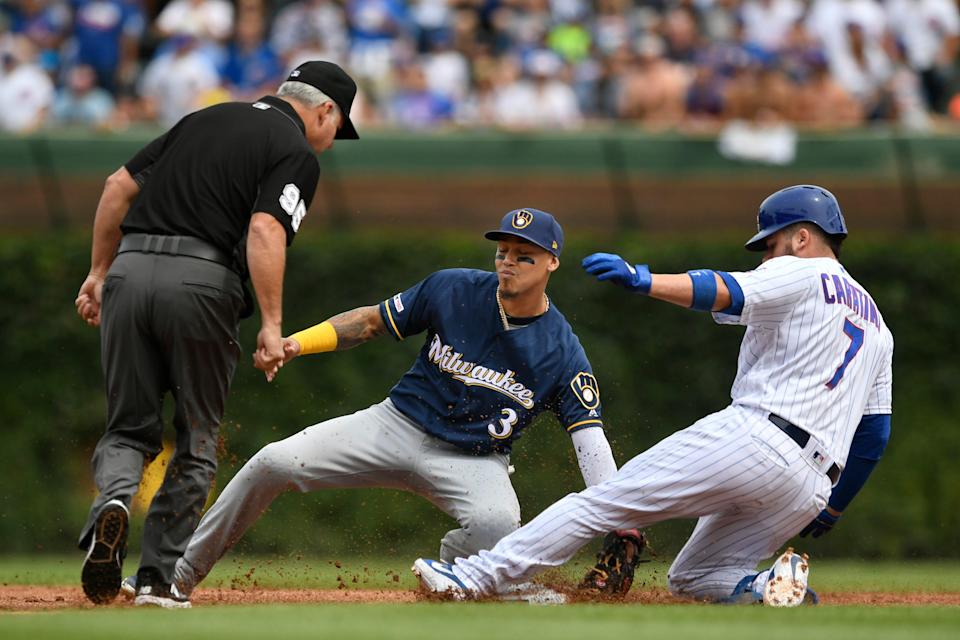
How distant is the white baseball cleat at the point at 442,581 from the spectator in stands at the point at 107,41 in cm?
915

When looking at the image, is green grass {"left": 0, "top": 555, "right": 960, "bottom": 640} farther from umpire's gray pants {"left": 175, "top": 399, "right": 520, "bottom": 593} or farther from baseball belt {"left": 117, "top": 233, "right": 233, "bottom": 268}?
baseball belt {"left": 117, "top": 233, "right": 233, "bottom": 268}

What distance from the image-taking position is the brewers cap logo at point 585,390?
7082 mm

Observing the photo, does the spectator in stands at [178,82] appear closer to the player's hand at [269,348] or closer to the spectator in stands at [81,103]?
the spectator in stands at [81,103]

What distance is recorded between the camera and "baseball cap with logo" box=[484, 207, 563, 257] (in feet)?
23.3

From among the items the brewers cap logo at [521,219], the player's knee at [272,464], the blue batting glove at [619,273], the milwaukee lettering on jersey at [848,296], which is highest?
the brewers cap logo at [521,219]

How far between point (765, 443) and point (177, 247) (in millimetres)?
2810

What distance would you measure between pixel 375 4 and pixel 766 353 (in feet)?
30.3

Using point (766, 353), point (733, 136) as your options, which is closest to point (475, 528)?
point (766, 353)

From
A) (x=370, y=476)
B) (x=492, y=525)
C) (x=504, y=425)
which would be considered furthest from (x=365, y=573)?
(x=504, y=425)

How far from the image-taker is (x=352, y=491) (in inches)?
430

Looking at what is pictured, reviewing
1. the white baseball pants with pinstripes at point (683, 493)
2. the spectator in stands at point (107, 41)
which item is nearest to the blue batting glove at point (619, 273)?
the white baseball pants with pinstripes at point (683, 493)

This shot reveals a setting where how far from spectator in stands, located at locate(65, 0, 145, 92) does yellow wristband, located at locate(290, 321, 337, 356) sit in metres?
8.10

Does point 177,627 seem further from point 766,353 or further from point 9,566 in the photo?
point 9,566

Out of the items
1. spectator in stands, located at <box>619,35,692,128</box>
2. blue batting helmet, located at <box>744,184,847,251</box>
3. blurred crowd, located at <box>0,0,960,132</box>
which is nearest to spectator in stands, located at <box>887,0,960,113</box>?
blurred crowd, located at <box>0,0,960,132</box>
